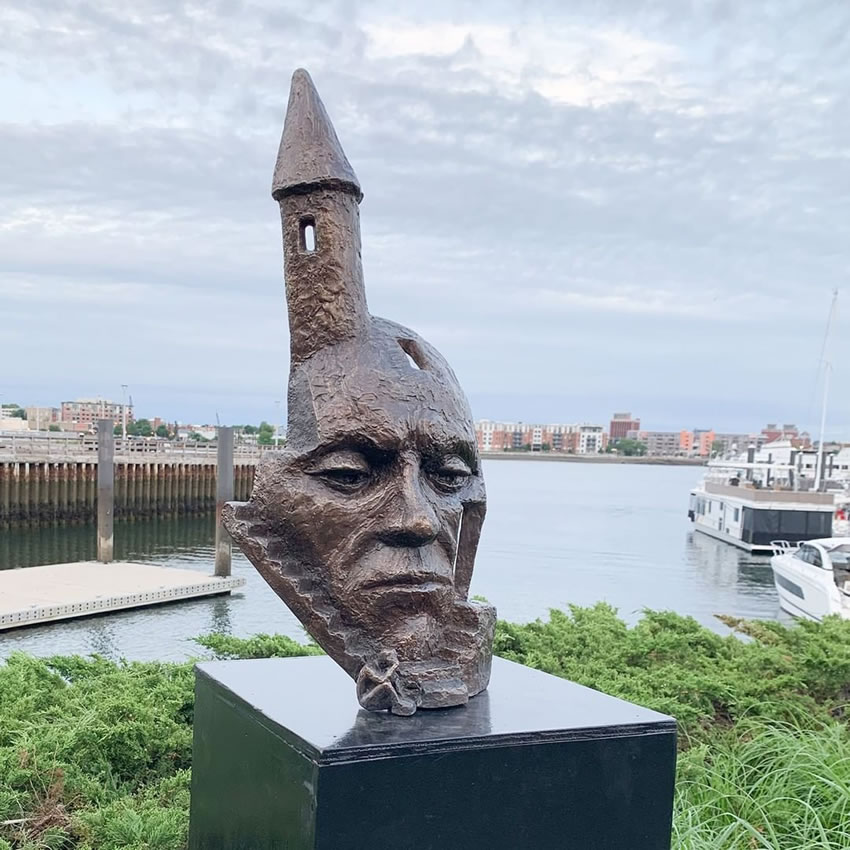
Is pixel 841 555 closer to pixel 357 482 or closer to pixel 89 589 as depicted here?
pixel 89 589

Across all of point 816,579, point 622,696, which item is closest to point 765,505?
point 816,579

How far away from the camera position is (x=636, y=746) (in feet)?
12.6

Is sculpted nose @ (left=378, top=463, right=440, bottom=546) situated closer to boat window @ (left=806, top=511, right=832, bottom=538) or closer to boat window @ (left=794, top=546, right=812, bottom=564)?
boat window @ (left=794, top=546, right=812, bottom=564)

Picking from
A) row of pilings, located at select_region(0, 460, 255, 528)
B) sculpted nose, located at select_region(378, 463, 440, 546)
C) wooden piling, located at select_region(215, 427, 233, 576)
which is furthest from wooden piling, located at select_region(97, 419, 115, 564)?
sculpted nose, located at select_region(378, 463, 440, 546)

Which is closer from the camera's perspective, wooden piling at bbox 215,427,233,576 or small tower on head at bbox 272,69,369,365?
small tower on head at bbox 272,69,369,365

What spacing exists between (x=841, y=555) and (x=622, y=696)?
46.4ft

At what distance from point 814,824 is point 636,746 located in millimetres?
1771

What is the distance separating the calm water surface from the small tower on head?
23.7 feet

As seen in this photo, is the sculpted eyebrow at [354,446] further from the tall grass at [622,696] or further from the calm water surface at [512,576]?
the calm water surface at [512,576]

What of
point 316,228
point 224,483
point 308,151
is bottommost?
point 224,483

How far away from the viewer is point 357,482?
410 cm

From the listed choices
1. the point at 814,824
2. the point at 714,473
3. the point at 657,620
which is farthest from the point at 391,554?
the point at 714,473

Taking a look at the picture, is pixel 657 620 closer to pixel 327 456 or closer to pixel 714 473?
pixel 327 456

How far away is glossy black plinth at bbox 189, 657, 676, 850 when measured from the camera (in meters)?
3.39
